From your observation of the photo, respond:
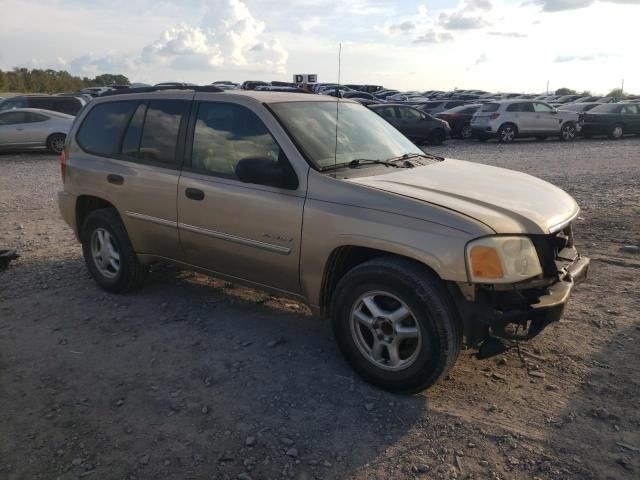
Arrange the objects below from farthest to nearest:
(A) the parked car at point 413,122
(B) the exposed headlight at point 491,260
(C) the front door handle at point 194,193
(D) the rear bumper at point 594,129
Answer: (D) the rear bumper at point 594,129 < (A) the parked car at point 413,122 < (C) the front door handle at point 194,193 < (B) the exposed headlight at point 491,260

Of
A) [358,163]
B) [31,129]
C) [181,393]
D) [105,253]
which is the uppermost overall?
[358,163]

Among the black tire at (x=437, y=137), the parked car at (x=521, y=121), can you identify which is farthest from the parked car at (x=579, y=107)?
the black tire at (x=437, y=137)

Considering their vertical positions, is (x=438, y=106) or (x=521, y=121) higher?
(x=438, y=106)

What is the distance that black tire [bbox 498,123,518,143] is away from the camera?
20281 millimetres

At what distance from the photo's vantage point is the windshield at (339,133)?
3.87 meters

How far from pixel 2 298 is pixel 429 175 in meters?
3.97

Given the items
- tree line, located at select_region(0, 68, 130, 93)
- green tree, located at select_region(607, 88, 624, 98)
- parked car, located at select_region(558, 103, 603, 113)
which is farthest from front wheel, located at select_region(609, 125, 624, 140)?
tree line, located at select_region(0, 68, 130, 93)

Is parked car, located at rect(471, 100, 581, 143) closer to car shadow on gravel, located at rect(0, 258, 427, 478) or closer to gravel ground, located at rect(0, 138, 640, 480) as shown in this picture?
gravel ground, located at rect(0, 138, 640, 480)

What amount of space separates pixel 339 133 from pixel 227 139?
85cm

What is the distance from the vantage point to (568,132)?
21.2 m

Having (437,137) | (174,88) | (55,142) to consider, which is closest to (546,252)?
(174,88)

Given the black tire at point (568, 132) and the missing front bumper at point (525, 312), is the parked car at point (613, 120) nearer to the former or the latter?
the black tire at point (568, 132)

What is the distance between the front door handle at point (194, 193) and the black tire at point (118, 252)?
1001 millimetres

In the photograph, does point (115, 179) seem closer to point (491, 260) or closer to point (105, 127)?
point (105, 127)
